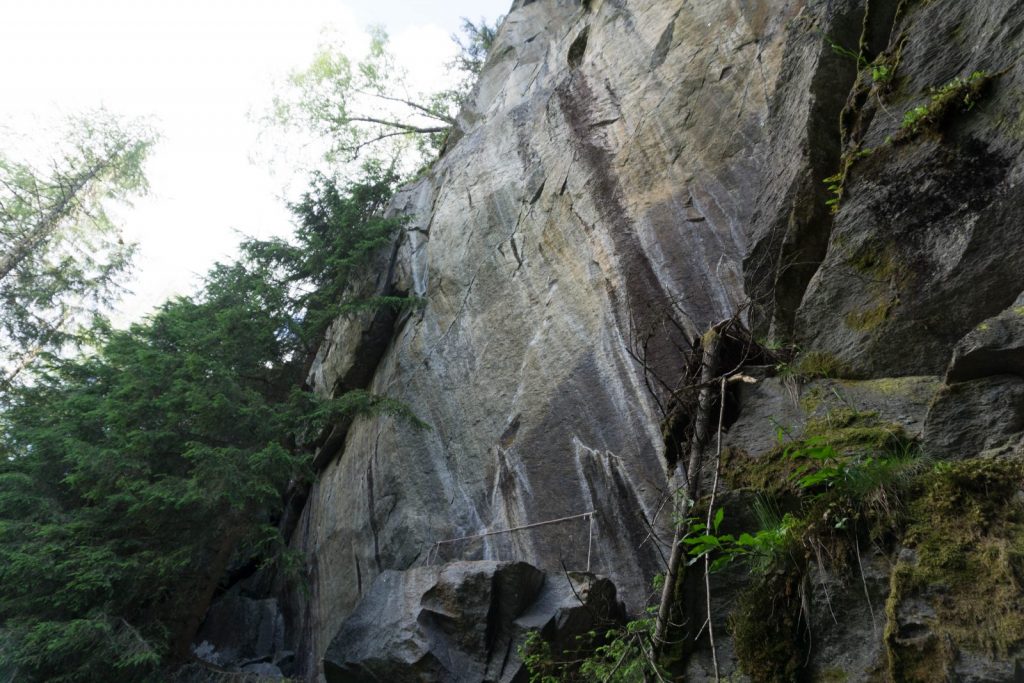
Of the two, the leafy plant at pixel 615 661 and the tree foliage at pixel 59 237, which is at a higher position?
the tree foliage at pixel 59 237

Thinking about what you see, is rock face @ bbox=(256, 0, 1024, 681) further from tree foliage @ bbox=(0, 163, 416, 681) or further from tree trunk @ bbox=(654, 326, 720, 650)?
tree foliage @ bbox=(0, 163, 416, 681)

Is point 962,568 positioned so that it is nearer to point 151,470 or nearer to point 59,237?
point 151,470

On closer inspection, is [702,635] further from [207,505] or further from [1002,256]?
[207,505]

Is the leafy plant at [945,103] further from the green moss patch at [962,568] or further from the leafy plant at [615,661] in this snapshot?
the leafy plant at [615,661]

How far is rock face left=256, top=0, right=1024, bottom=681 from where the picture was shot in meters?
4.43

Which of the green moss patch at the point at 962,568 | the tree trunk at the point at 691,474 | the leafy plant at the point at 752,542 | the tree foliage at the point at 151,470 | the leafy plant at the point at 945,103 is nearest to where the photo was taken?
the green moss patch at the point at 962,568

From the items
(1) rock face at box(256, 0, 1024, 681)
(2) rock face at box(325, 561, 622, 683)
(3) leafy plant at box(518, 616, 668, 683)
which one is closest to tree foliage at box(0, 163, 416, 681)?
(1) rock face at box(256, 0, 1024, 681)

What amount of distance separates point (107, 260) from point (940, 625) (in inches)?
678

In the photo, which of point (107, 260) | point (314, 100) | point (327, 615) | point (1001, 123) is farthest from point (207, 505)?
point (314, 100)

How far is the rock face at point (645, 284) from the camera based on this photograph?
14.5 feet

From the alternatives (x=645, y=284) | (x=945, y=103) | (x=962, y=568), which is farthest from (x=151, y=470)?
(x=945, y=103)

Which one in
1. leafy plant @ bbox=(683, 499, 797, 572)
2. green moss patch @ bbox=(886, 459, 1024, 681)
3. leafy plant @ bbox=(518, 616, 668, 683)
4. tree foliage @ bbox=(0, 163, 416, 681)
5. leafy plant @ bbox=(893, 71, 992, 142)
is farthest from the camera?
tree foliage @ bbox=(0, 163, 416, 681)

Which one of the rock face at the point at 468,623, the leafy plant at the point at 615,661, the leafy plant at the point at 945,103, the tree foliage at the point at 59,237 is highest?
the tree foliage at the point at 59,237

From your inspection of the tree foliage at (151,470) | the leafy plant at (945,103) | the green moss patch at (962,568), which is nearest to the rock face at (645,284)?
the leafy plant at (945,103)
